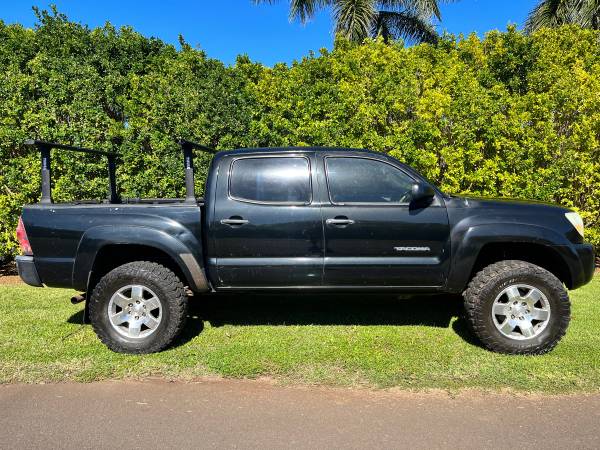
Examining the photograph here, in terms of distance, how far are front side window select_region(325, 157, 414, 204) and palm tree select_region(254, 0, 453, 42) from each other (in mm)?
11045

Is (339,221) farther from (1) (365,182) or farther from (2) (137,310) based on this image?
(2) (137,310)

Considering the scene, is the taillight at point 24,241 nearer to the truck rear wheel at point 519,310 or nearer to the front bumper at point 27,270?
the front bumper at point 27,270

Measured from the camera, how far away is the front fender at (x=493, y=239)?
4.08 metres

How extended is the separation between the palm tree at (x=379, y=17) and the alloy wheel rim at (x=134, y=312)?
40.1ft

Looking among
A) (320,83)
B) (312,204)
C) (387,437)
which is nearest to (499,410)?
(387,437)

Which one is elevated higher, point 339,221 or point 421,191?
point 421,191

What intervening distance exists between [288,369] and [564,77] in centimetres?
656

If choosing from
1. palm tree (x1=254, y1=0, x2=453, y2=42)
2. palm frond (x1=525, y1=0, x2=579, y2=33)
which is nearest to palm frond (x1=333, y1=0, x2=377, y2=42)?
palm tree (x1=254, y1=0, x2=453, y2=42)

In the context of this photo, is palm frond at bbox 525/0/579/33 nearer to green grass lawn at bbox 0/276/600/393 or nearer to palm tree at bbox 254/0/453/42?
palm tree at bbox 254/0/453/42

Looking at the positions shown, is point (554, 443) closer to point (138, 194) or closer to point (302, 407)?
point (302, 407)

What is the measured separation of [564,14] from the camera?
1518 cm

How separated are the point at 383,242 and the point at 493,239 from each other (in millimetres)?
948

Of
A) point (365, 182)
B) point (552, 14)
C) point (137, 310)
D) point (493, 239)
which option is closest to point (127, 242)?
point (137, 310)

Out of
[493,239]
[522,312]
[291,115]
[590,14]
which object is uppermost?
[590,14]
